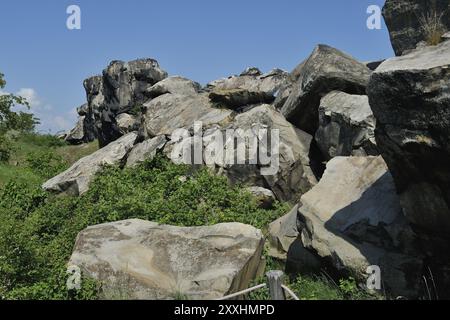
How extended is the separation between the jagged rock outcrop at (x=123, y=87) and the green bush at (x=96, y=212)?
1770cm

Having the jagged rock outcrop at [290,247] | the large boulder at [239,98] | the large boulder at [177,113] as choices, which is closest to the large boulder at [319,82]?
the large boulder at [239,98]

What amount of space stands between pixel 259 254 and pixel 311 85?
35.0ft

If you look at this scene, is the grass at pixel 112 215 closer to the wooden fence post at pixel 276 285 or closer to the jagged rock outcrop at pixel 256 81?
the wooden fence post at pixel 276 285

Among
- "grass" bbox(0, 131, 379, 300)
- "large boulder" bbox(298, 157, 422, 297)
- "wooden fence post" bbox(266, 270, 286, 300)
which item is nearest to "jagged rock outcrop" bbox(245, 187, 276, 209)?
"grass" bbox(0, 131, 379, 300)

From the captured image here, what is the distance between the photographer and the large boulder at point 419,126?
7.97 m

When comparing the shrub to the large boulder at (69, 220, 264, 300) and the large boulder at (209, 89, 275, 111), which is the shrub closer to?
the large boulder at (209, 89, 275, 111)

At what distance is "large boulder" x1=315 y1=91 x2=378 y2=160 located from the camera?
16.9 meters

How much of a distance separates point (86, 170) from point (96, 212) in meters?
9.29

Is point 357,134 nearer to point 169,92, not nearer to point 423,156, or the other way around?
point 423,156

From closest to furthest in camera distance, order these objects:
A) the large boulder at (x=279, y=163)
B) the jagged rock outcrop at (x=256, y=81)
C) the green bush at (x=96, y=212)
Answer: the green bush at (x=96, y=212)
the large boulder at (x=279, y=163)
the jagged rock outcrop at (x=256, y=81)

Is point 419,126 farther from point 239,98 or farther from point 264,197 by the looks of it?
point 239,98
